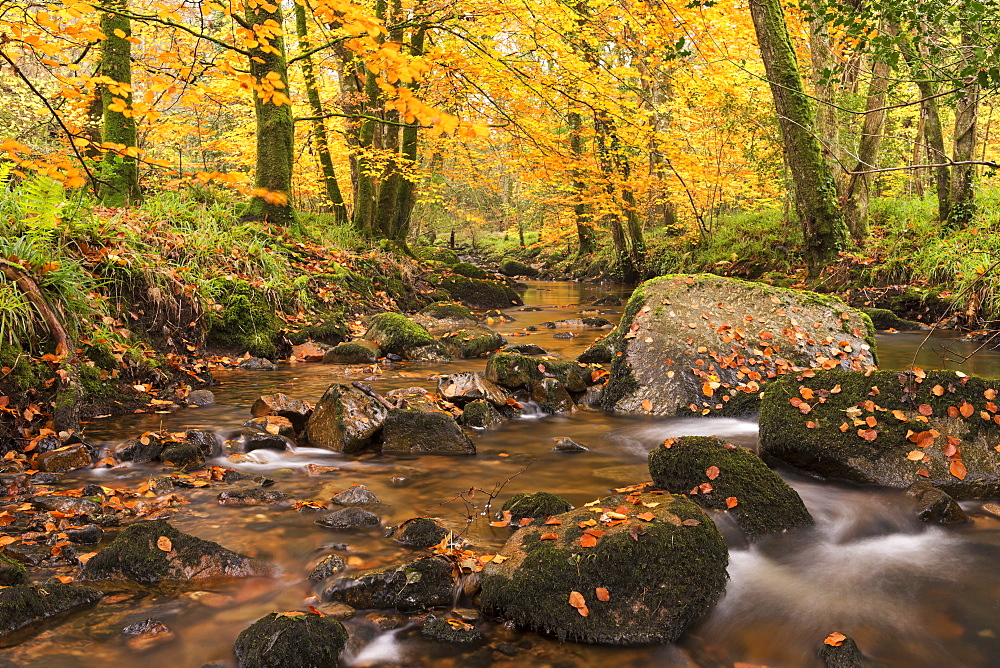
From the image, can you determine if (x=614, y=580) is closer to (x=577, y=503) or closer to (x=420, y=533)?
(x=420, y=533)

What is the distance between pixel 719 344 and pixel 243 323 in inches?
235

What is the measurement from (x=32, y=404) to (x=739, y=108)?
15.3 m

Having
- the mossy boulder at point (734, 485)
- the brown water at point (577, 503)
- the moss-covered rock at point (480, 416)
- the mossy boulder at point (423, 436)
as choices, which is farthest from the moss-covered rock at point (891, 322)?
the mossy boulder at point (423, 436)

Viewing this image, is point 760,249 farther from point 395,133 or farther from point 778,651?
point 778,651

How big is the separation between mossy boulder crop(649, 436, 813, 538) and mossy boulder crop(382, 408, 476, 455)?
1793 millimetres

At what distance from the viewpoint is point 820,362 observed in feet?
21.4

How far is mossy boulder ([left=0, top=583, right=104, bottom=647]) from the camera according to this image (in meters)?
2.49

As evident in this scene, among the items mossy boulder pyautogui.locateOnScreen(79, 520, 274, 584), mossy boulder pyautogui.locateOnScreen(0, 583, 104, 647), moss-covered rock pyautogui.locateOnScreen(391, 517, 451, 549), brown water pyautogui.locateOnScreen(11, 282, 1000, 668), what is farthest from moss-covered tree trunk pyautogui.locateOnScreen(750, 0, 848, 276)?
mossy boulder pyautogui.locateOnScreen(0, 583, 104, 647)

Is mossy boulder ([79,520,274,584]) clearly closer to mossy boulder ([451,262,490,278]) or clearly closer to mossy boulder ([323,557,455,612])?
mossy boulder ([323,557,455,612])

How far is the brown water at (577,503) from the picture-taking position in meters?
2.61

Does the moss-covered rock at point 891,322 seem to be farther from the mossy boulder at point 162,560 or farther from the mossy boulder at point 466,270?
the mossy boulder at point 162,560

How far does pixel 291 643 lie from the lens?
2430mm

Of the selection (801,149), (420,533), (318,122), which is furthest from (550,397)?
(318,122)

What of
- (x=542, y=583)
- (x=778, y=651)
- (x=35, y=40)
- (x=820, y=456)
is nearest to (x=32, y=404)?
(x=35, y=40)
